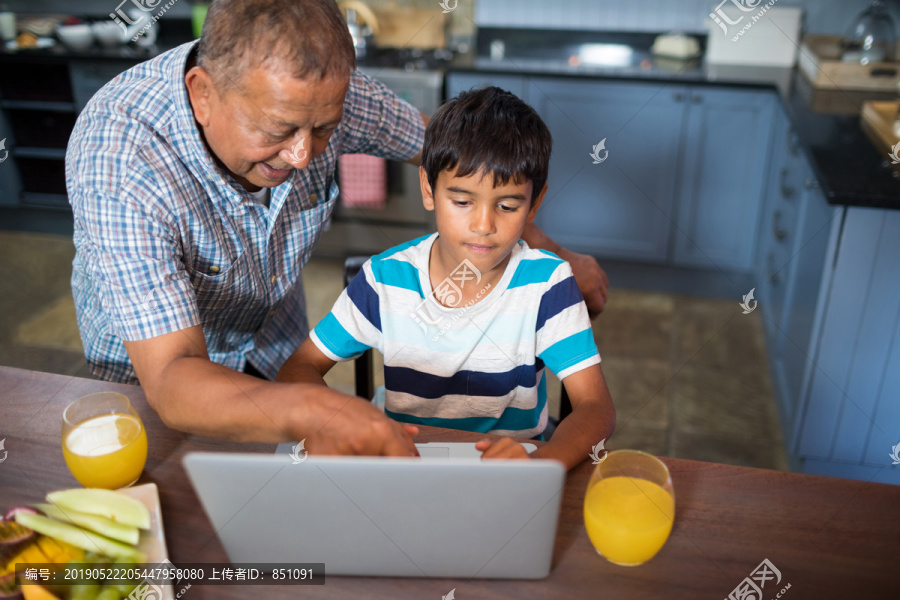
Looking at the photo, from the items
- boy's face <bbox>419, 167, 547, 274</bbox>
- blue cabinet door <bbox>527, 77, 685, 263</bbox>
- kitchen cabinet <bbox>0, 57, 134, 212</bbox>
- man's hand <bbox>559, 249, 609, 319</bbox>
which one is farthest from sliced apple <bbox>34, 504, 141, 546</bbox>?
kitchen cabinet <bbox>0, 57, 134, 212</bbox>

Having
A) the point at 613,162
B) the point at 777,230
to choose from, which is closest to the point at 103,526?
the point at 777,230

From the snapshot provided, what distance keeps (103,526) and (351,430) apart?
282mm

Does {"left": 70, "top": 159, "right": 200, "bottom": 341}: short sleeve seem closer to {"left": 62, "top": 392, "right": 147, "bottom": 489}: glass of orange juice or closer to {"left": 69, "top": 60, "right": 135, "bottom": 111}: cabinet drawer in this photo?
{"left": 62, "top": 392, "right": 147, "bottom": 489}: glass of orange juice

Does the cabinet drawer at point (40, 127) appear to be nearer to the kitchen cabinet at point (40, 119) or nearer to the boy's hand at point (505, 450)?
the kitchen cabinet at point (40, 119)

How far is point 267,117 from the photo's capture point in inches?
38.2

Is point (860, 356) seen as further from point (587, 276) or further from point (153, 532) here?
point (153, 532)

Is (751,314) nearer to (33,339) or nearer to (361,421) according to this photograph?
(361,421)

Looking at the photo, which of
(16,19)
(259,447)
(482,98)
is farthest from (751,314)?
(16,19)

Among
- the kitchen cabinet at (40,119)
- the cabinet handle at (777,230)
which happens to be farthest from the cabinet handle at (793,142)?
the kitchen cabinet at (40,119)

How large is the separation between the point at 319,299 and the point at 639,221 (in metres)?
1.33

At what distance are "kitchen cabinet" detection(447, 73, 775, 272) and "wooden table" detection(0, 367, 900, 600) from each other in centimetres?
211

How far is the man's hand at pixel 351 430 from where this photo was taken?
80 cm

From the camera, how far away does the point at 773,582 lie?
2.52 feet

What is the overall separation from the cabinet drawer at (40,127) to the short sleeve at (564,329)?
2977 millimetres
